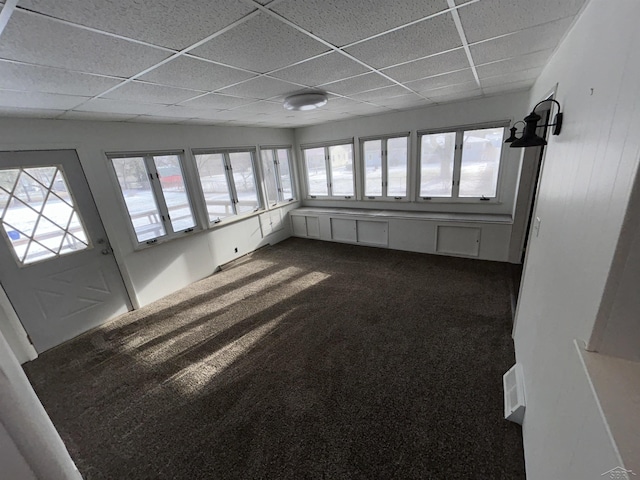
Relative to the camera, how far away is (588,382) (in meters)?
0.77

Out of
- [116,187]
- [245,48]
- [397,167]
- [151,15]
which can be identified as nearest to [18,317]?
[116,187]

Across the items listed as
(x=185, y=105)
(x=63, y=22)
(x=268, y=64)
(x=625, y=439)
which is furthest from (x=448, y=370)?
(x=185, y=105)

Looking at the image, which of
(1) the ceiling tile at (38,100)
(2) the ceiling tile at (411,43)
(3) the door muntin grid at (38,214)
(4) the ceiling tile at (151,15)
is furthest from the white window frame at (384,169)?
(3) the door muntin grid at (38,214)

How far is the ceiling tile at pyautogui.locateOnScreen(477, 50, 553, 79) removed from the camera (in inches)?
85.2

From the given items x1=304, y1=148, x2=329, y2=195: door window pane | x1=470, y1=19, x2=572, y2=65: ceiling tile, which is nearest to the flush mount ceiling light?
x1=470, y1=19, x2=572, y2=65: ceiling tile

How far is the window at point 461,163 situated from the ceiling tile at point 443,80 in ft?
4.98

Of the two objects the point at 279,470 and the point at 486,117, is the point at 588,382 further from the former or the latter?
the point at 486,117

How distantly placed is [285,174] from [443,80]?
3886 mm

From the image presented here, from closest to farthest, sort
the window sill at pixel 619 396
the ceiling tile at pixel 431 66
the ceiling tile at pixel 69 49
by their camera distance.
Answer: the window sill at pixel 619 396 → the ceiling tile at pixel 69 49 → the ceiling tile at pixel 431 66

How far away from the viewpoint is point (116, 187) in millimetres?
3270

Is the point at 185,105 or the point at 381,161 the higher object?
the point at 185,105

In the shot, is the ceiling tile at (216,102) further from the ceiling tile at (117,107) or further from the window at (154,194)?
the window at (154,194)

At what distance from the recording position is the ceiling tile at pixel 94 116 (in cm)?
267

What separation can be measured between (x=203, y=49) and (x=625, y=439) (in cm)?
238
